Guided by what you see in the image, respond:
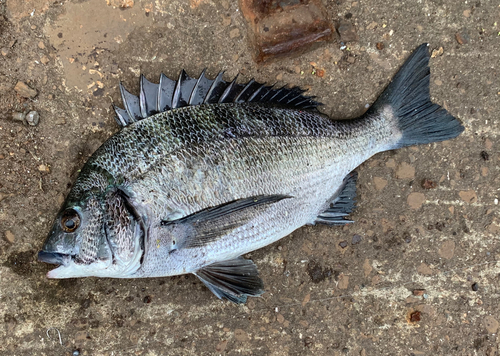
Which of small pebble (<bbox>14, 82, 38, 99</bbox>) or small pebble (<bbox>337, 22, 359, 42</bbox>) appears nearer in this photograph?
small pebble (<bbox>14, 82, 38, 99</bbox>)

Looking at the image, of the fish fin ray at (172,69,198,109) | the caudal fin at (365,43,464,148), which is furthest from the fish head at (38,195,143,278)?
the caudal fin at (365,43,464,148)

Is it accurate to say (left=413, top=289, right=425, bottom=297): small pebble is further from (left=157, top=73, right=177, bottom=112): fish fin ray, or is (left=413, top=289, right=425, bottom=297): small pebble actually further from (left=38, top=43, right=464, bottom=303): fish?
(left=157, top=73, right=177, bottom=112): fish fin ray

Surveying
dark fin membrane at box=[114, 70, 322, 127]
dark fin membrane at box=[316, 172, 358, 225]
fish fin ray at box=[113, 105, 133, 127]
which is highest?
dark fin membrane at box=[114, 70, 322, 127]

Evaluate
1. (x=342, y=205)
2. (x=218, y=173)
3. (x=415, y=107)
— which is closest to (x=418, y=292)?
(x=342, y=205)

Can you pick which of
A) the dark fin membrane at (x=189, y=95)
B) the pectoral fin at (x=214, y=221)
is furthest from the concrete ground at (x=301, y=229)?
the pectoral fin at (x=214, y=221)

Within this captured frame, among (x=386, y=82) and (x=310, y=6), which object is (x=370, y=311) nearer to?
(x=386, y=82)

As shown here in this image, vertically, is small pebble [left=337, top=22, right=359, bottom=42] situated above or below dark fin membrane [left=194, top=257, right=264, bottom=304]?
above

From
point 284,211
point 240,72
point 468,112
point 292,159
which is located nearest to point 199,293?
point 284,211
